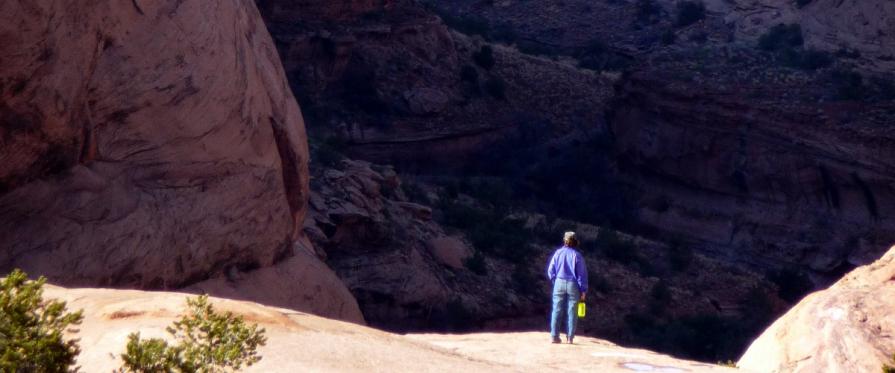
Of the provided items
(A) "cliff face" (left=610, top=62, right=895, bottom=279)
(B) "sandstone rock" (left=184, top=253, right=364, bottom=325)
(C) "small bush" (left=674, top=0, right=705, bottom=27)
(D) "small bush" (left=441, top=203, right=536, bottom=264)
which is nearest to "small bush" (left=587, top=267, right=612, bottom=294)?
(D) "small bush" (left=441, top=203, right=536, bottom=264)

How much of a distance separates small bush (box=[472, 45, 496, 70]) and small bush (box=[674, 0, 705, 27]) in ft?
28.8

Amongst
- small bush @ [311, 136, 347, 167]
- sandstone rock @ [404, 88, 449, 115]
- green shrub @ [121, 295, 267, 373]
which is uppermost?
sandstone rock @ [404, 88, 449, 115]

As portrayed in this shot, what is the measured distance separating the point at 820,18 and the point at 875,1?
181cm

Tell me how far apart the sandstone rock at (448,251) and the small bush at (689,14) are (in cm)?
2120

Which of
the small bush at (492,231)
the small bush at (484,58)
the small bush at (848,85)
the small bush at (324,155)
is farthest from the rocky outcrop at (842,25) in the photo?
the small bush at (324,155)

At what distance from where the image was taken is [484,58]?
37.0 meters

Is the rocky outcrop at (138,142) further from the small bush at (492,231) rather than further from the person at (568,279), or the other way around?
the small bush at (492,231)

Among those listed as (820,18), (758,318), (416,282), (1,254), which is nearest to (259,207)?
(1,254)

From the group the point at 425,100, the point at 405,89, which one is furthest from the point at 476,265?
the point at 405,89

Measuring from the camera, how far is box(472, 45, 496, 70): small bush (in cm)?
3691

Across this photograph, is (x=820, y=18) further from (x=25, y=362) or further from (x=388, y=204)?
(x=25, y=362)

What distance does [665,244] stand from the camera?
1178 inches

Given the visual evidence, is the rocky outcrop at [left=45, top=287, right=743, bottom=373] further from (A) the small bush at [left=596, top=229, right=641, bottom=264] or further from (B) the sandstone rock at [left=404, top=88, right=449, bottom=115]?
(B) the sandstone rock at [left=404, top=88, right=449, bottom=115]

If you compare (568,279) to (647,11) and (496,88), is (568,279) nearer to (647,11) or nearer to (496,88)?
(496,88)
